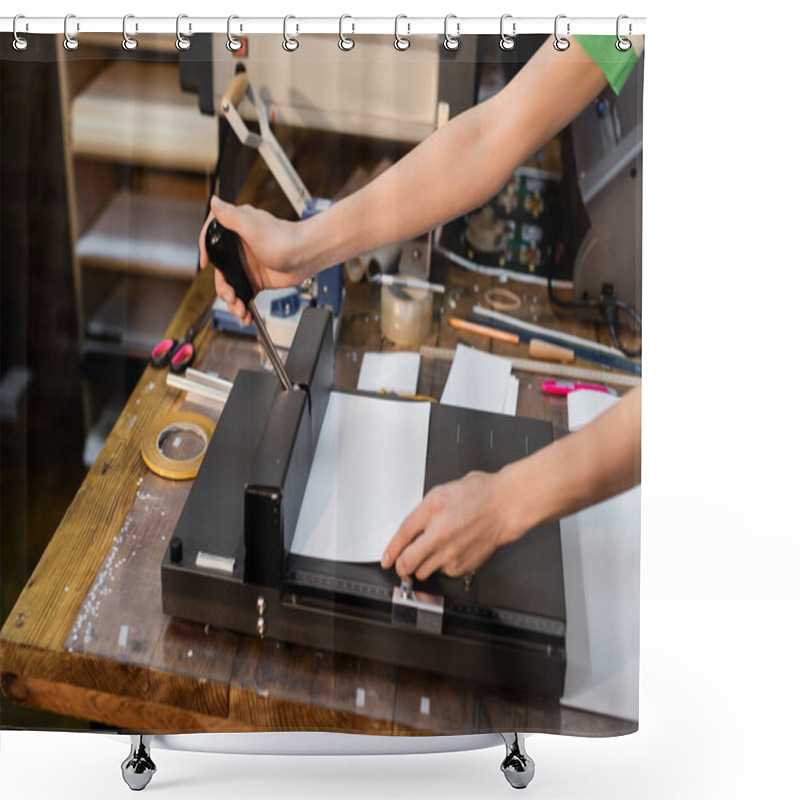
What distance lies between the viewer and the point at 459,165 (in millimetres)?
1543

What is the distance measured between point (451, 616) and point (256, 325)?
43cm

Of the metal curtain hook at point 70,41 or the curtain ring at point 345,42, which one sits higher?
the curtain ring at point 345,42

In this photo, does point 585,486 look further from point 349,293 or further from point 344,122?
point 344,122

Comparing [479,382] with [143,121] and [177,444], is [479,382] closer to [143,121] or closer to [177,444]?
[177,444]

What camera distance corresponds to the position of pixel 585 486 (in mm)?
1591

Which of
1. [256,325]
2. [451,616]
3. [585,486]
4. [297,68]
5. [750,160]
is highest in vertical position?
[750,160]

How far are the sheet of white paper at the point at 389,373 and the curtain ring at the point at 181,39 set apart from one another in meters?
0.43

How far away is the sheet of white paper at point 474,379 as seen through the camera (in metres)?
1.61

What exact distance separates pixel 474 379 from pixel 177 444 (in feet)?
1.26

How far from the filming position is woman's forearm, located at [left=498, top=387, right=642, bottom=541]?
1578 mm

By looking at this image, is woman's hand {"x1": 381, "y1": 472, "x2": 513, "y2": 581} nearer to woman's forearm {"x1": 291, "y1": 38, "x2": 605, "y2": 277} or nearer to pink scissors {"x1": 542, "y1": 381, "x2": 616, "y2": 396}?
pink scissors {"x1": 542, "y1": 381, "x2": 616, "y2": 396}

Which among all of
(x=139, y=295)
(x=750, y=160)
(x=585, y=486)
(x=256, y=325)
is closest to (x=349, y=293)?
(x=256, y=325)

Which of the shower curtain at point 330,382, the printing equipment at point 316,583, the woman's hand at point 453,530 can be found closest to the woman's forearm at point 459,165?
the shower curtain at point 330,382

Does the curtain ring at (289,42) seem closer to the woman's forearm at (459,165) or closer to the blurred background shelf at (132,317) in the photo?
the woman's forearm at (459,165)
